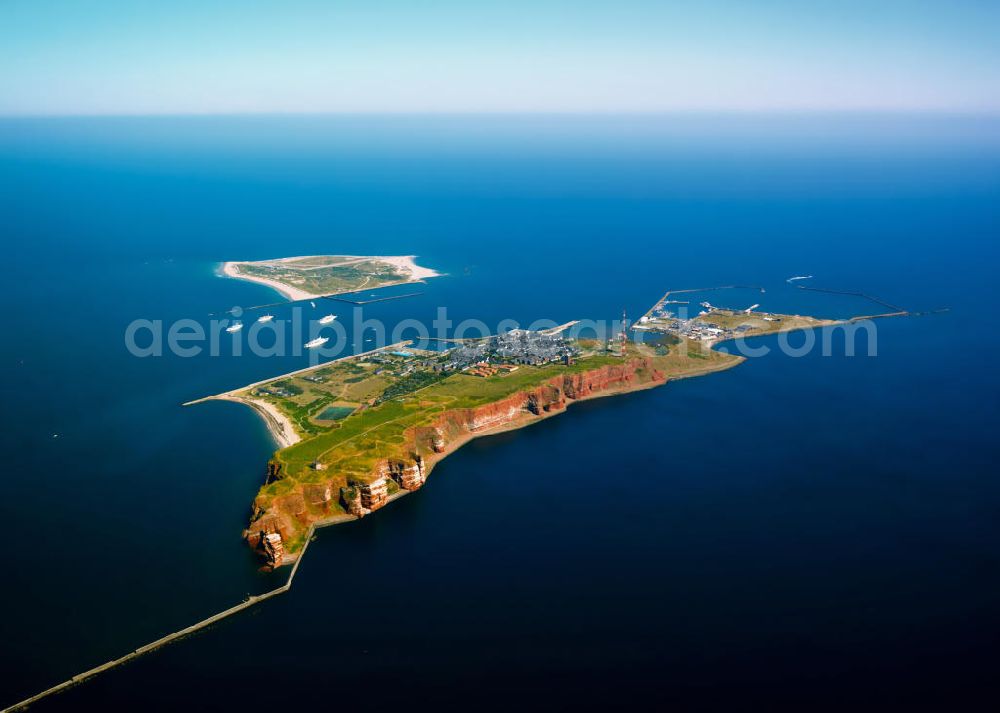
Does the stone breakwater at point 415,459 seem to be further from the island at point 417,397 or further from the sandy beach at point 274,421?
the sandy beach at point 274,421

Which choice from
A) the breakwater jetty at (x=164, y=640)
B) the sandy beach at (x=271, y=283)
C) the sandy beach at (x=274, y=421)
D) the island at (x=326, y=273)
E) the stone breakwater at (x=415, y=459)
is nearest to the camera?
the breakwater jetty at (x=164, y=640)

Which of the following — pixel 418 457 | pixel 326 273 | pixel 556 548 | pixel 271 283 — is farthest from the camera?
pixel 326 273

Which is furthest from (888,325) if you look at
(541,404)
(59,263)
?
(59,263)

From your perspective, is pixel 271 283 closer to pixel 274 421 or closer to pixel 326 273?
pixel 326 273

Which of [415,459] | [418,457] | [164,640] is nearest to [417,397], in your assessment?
[418,457]

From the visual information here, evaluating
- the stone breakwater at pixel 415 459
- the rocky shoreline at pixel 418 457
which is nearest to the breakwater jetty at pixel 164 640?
the rocky shoreline at pixel 418 457

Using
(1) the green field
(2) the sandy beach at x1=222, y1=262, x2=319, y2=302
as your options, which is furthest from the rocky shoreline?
(2) the sandy beach at x1=222, y1=262, x2=319, y2=302
